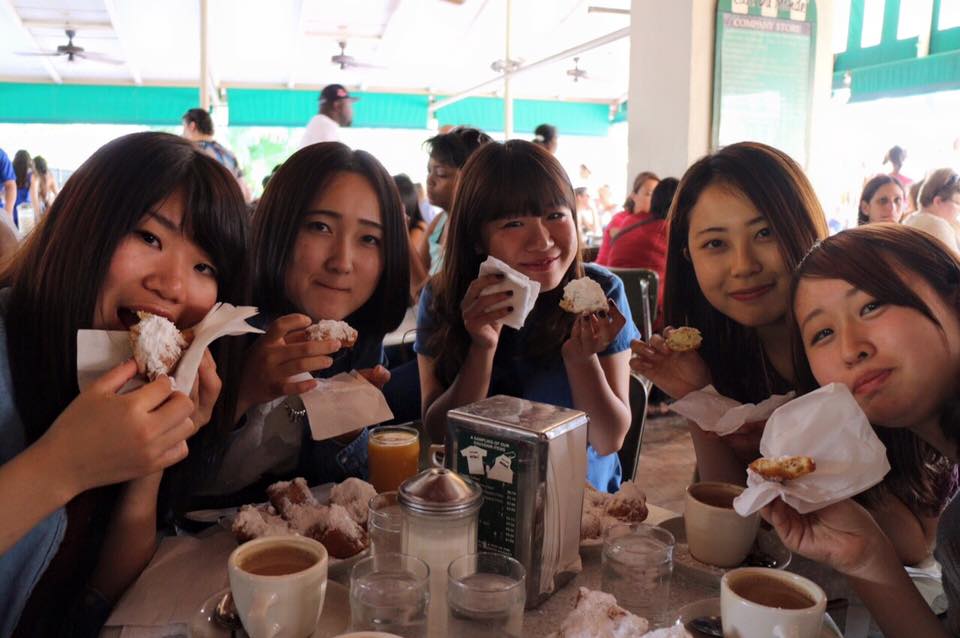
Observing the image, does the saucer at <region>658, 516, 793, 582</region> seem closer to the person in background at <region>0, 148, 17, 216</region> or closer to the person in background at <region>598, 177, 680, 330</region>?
the person in background at <region>598, 177, 680, 330</region>

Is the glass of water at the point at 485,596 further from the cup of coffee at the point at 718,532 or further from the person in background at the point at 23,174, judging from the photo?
the person in background at the point at 23,174

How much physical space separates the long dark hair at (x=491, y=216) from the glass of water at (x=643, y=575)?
1.02 m

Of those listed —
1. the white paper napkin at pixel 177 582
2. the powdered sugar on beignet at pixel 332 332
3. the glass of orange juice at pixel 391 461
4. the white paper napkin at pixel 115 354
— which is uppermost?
the white paper napkin at pixel 115 354

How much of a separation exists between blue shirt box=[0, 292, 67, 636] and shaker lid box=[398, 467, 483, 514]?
55cm

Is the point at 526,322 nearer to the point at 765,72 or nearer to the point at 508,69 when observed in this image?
the point at 765,72

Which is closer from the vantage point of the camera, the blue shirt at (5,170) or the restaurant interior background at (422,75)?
the blue shirt at (5,170)

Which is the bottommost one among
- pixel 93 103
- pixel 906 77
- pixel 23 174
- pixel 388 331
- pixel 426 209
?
pixel 388 331

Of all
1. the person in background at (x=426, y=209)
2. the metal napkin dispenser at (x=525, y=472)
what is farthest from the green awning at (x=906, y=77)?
the metal napkin dispenser at (x=525, y=472)

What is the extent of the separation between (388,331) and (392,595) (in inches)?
44.0

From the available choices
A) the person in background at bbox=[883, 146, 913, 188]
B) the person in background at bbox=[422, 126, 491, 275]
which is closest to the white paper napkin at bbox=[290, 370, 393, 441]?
the person in background at bbox=[422, 126, 491, 275]

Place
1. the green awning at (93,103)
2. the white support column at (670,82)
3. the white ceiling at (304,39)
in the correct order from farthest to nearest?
the green awning at (93,103) < the white ceiling at (304,39) < the white support column at (670,82)

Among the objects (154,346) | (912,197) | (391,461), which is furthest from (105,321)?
(912,197)

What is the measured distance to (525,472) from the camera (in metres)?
0.99

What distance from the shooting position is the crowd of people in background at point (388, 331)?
3.44 ft
